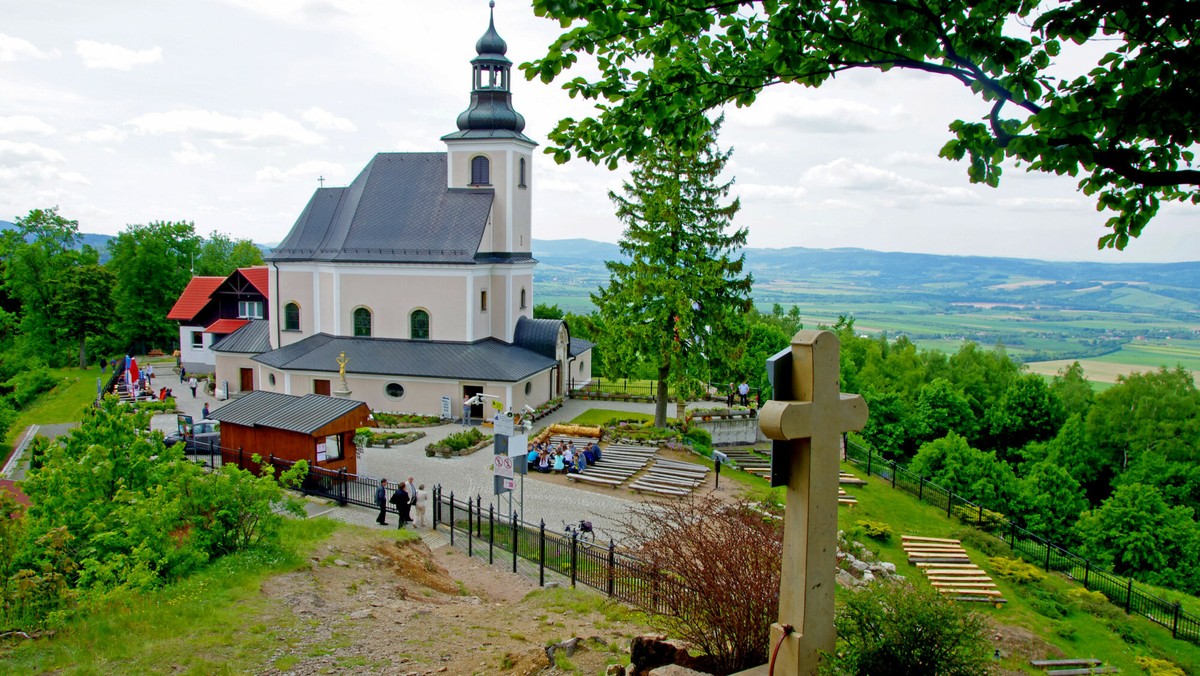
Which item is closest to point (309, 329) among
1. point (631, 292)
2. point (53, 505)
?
point (631, 292)

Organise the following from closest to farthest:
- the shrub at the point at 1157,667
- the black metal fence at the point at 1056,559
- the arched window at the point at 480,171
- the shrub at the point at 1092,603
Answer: the shrub at the point at 1157,667 < the shrub at the point at 1092,603 < the black metal fence at the point at 1056,559 < the arched window at the point at 480,171

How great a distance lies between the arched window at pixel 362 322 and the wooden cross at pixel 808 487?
1291 inches

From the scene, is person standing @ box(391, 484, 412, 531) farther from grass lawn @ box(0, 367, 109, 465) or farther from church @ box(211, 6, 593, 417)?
grass lawn @ box(0, 367, 109, 465)

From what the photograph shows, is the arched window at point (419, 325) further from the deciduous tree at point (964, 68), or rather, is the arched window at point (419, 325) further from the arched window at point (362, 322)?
the deciduous tree at point (964, 68)

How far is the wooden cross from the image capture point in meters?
5.65

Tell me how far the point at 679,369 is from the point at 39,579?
2228 cm

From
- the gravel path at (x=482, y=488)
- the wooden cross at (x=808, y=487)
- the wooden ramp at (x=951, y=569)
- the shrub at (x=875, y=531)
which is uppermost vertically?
the wooden cross at (x=808, y=487)

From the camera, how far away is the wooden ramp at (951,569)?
18859mm

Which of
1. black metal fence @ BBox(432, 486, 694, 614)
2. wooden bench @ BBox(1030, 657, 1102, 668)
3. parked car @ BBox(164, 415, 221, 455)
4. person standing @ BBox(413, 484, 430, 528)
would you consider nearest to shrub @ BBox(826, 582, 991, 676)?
black metal fence @ BBox(432, 486, 694, 614)

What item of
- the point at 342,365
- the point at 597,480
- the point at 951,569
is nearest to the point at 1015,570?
the point at 951,569

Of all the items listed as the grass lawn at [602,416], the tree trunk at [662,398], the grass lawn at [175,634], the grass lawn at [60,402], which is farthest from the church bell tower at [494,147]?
the grass lawn at [175,634]

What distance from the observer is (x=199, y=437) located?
26.8m

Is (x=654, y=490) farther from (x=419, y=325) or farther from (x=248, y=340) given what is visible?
(x=248, y=340)

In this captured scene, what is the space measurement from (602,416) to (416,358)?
330 inches
